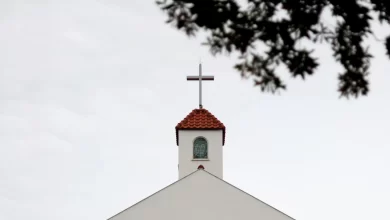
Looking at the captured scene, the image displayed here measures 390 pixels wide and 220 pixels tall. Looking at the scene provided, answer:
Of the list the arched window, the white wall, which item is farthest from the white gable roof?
the arched window

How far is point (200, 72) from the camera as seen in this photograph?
27828mm

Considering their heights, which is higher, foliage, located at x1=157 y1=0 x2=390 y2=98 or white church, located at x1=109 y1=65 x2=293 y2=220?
foliage, located at x1=157 y1=0 x2=390 y2=98

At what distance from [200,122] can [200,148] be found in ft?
3.06

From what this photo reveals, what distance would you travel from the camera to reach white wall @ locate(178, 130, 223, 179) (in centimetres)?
2534

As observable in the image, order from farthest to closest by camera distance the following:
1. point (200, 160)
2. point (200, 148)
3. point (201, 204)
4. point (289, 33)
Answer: point (200, 148) < point (200, 160) < point (201, 204) < point (289, 33)

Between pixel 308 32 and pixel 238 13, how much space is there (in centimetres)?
65

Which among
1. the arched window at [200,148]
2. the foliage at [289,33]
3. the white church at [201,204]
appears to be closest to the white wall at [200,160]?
the arched window at [200,148]

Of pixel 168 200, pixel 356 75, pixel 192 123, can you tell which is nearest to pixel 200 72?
pixel 192 123

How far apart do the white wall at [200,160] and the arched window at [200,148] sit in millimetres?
125

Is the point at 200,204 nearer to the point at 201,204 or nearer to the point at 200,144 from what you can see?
the point at 201,204

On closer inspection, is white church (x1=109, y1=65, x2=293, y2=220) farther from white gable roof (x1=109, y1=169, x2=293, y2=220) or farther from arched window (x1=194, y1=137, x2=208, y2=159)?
arched window (x1=194, y1=137, x2=208, y2=159)

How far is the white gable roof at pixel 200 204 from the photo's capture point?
2242cm

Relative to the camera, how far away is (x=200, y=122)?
26016 mm

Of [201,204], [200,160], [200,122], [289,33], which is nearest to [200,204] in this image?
[201,204]
